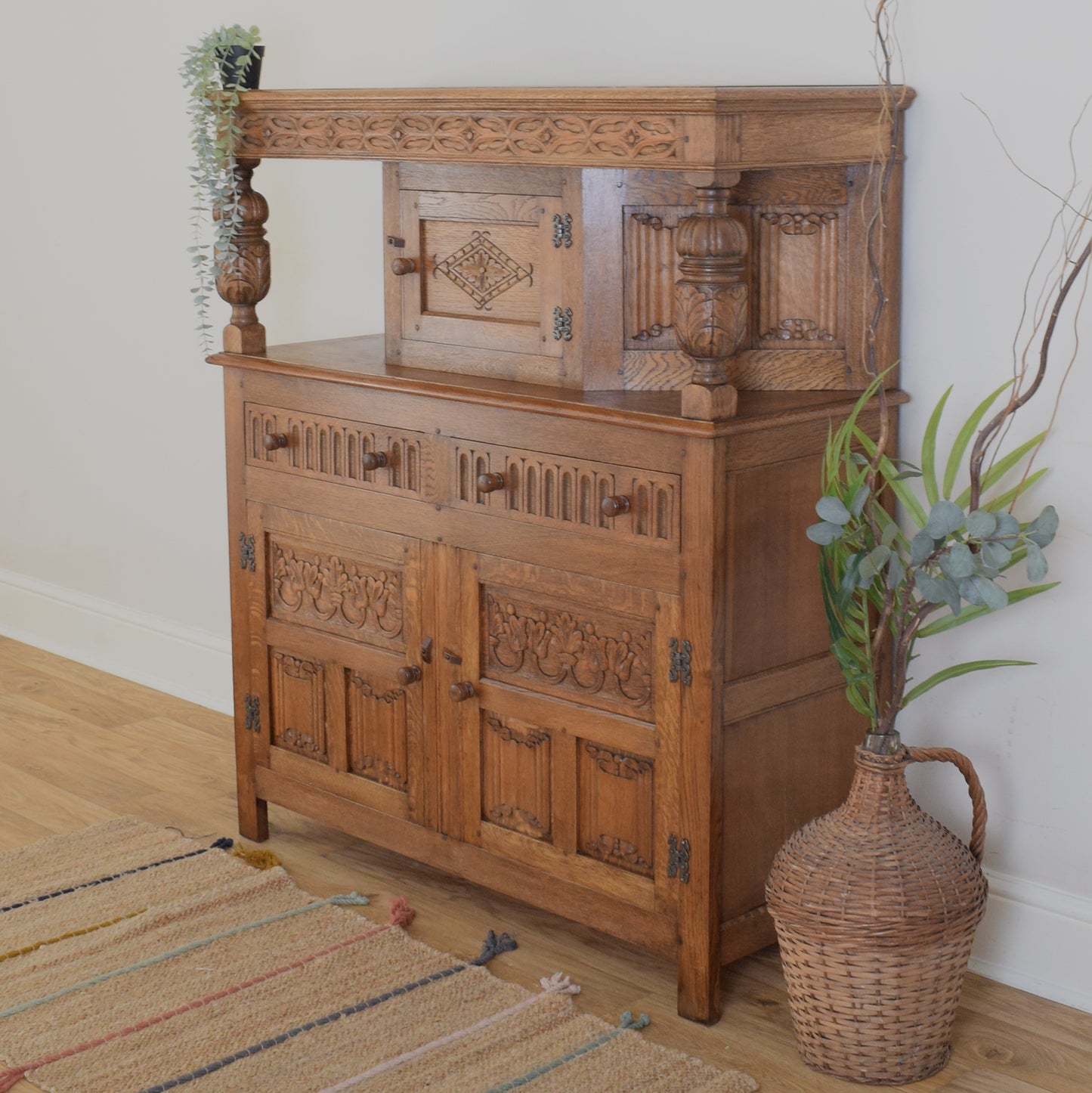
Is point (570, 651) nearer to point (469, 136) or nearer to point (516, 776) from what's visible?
point (516, 776)

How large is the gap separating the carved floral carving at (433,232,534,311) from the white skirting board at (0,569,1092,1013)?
4.49 feet

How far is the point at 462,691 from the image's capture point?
2783mm

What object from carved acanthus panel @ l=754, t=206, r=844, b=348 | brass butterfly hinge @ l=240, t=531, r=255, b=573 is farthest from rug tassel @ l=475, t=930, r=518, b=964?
carved acanthus panel @ l=754, t=206, r=844, b=348

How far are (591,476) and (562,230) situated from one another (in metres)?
0.46

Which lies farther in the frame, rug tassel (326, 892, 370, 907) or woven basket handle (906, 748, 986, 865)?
rug tassel (326, 892, 370, 907)

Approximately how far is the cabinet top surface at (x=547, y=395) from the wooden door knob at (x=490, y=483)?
125 millimetres

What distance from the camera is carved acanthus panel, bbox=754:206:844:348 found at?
2584mm

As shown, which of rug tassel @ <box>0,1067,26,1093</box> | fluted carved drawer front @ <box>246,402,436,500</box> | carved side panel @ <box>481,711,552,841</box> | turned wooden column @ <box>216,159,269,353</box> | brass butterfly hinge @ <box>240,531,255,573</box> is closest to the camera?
rug tassel @ <box>0,1067,26,1093</box>

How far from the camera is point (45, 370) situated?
4.63 m

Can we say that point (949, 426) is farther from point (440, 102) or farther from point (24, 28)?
point (24, 28)

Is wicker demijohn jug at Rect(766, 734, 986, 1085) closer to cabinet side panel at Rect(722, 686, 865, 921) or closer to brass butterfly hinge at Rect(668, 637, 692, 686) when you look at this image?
cabinet side panel at Rect(722, 686, 865, 921)

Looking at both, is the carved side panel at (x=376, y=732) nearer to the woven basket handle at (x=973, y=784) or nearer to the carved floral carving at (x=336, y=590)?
the carved floral carving at (x=336, y=590)

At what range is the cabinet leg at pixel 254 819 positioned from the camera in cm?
331

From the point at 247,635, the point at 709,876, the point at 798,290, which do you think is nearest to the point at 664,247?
the point at 798,290
